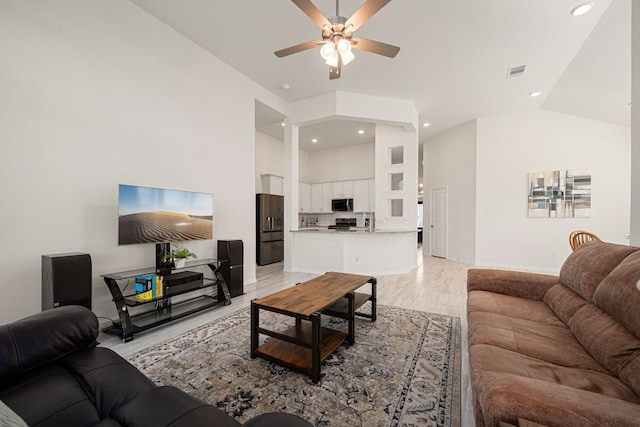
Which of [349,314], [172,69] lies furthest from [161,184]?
[349,314]

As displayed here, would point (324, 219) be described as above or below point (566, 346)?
above

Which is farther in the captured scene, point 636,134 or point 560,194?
point 560,194

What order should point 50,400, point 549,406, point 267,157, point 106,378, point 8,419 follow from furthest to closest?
1. point 267,157
2. point 106,378
3. point 50,400
4. point 549,406
5. point 8,419

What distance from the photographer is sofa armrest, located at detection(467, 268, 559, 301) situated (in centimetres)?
227

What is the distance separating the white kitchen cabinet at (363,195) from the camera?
7.63 meters

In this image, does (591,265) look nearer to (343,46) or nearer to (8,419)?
(343,46)

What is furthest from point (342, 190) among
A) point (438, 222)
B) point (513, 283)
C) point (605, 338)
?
point (605, 338)

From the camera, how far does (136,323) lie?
2705 millimetres

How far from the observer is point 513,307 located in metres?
2.04

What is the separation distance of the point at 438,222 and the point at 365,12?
6410mm

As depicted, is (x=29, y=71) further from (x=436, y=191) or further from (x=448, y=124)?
(x=436, y=191)

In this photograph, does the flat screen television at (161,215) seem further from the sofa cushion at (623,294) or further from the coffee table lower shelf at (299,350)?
the sofa cushion at (623,294)

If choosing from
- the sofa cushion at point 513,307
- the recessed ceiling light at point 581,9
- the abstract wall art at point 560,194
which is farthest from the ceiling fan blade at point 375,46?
the abstract wall art at point 560,194

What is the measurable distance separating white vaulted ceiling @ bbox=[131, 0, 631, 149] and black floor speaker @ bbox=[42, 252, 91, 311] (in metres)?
2.90
